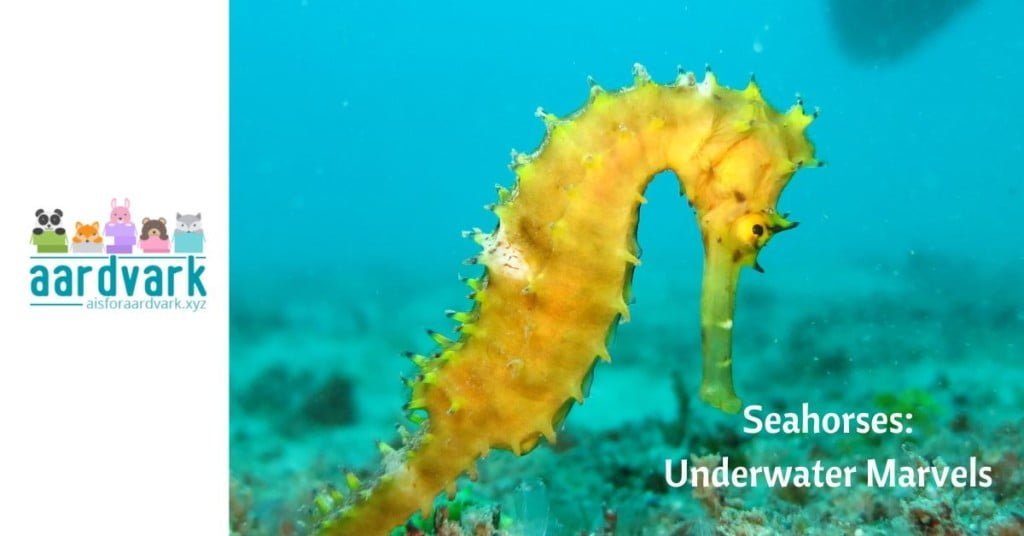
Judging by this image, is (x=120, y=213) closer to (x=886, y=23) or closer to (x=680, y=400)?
(x=680, y=400)

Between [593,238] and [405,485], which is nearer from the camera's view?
[593,238]

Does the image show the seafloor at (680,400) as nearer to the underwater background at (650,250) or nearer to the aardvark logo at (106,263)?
the underwater background at (650,250)

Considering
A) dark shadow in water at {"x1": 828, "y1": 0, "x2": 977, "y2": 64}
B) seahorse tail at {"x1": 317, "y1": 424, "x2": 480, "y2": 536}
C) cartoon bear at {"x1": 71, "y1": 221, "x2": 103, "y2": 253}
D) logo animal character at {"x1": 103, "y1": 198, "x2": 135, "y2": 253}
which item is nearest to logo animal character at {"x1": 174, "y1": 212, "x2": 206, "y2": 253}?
logo animal character at {"x1": 103, "y1": 198, "x2": 135, "y2": 253}

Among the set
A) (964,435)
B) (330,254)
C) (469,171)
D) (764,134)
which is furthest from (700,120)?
(469,171)

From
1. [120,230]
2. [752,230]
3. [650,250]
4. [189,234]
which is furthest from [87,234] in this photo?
[650,250]

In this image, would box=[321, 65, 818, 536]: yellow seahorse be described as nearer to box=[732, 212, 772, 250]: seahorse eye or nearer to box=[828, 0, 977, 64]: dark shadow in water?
box=[732, 212, 772, 250]: seahorse eye

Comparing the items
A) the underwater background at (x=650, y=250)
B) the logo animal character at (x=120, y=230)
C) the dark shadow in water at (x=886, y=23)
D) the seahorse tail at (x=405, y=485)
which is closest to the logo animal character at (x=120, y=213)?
the logo animal character at (x=120, y=230)
